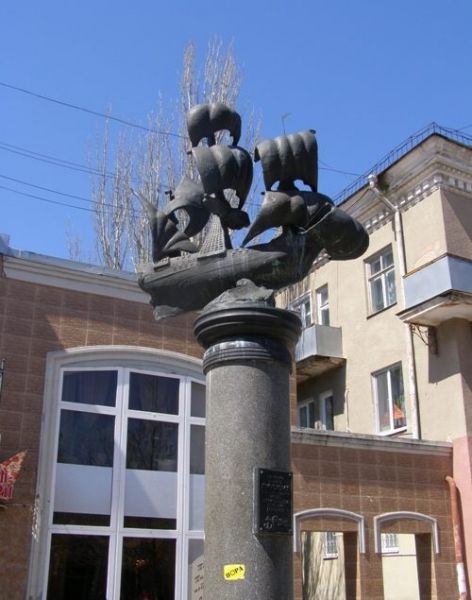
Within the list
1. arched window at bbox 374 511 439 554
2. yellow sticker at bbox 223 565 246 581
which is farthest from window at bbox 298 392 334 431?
yellow sticker at bbox 223 565 246 581

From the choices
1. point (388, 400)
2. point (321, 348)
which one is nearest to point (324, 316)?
point (321, 348)

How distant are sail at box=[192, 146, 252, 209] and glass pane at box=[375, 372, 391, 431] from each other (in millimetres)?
13437

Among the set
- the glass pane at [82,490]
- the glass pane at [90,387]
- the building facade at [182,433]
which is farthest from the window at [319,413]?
the glass pane at [82,490]

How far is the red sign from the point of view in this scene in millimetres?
10750

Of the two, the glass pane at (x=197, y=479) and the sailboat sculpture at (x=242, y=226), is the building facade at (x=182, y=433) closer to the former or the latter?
the glass pane at (x=197, y=479)

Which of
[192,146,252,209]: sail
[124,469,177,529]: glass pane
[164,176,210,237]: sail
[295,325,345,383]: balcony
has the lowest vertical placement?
[124,469,177,529]: glass pane

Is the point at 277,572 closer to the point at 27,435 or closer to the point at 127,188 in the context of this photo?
the point at 27,435

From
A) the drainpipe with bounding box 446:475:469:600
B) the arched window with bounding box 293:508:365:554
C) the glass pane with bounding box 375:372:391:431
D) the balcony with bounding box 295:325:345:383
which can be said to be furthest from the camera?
the balcony with bounding box 295:325:345:383

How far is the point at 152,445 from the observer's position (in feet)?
40.8

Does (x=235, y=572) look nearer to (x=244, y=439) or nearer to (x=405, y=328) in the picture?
(x=244, y=439)

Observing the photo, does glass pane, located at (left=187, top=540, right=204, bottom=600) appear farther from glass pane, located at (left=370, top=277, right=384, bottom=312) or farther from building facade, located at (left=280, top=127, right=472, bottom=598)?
glass pane, located at (left=370, top=277, right=384, bottom=312)

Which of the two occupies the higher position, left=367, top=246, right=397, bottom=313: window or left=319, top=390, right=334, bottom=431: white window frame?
left=367, top=246, right=397, bottom=313: window

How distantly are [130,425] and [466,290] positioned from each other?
24.8 ft

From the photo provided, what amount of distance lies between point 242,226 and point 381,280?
13843mm
